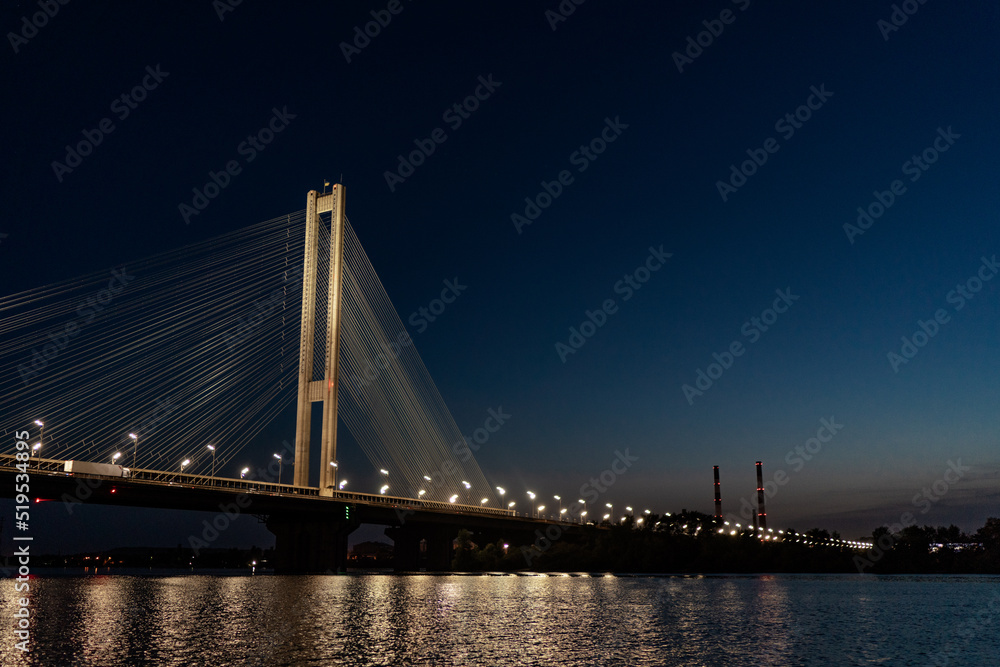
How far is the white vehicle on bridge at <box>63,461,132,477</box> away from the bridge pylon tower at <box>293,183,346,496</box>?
13.0 metres

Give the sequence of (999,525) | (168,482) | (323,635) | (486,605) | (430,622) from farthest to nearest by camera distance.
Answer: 1. (999,525)
2. (168,482)
3. (486,605)
4. (430,622)
5. (323,635)

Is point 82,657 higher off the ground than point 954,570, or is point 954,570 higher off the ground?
point 82,657

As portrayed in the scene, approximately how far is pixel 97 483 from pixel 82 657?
3946 cm

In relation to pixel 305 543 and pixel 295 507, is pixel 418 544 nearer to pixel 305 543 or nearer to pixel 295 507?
pixel 305 543

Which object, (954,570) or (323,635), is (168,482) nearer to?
(323,635)

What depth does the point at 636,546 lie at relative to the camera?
399ft

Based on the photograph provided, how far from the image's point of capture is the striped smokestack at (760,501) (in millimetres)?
173000

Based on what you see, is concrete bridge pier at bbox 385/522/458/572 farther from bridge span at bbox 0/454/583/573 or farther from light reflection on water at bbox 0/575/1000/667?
light reflection on water at bbox 0/575/1000/667

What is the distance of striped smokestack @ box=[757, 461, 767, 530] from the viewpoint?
568 ft

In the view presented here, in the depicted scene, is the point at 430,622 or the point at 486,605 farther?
the point at 486,605

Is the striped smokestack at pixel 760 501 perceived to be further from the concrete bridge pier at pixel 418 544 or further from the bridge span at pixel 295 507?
the concrete bridge pier at pixel 418 544

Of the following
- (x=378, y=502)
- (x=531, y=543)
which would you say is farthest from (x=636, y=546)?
(x=378, y=502)

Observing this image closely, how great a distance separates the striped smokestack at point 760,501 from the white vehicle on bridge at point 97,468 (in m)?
143

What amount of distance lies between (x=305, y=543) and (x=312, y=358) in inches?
783
